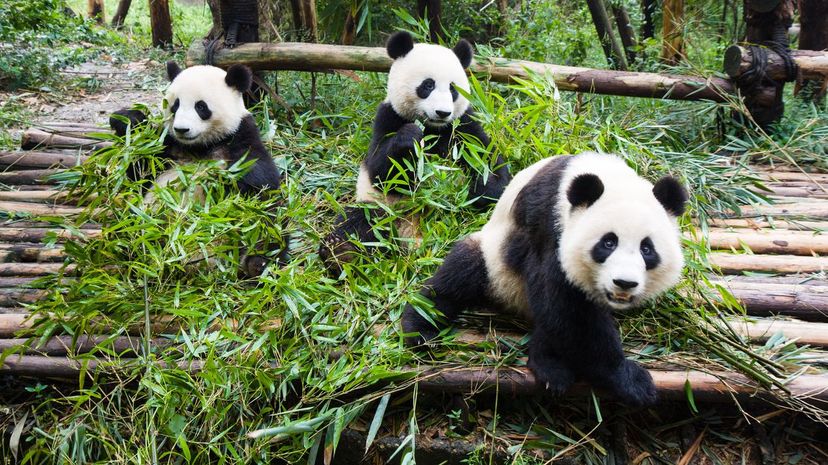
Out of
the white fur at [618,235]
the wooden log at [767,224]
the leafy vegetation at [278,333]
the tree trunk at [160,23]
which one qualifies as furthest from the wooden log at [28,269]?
the tree trunk at [160,23]

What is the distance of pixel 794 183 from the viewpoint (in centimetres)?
533

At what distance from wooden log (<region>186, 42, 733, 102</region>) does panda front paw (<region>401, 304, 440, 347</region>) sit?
9.30 ft

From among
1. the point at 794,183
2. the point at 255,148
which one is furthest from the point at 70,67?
the point at 794,183

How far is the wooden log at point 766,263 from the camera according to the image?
160 inches

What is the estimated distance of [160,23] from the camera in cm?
1078

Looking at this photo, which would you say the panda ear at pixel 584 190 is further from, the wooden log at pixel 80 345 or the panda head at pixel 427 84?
the wooden log at pixel 80 345

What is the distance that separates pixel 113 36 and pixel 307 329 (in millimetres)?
9514

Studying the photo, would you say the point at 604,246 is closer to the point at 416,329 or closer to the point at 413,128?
the point at 416,329

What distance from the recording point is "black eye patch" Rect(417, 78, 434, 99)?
4.56 metres

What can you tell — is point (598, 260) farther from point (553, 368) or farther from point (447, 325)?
point (447, 325)

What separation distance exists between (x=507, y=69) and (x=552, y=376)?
3380 millimetres

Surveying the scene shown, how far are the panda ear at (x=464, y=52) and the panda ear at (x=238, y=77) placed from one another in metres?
1.41

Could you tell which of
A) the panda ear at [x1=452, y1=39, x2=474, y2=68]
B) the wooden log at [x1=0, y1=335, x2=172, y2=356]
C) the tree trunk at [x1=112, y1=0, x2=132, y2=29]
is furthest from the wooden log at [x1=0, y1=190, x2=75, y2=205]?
the tree trunk at [x1=112, y1=0, x2=132, y2=29]

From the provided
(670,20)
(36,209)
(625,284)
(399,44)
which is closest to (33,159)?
(36,209)
